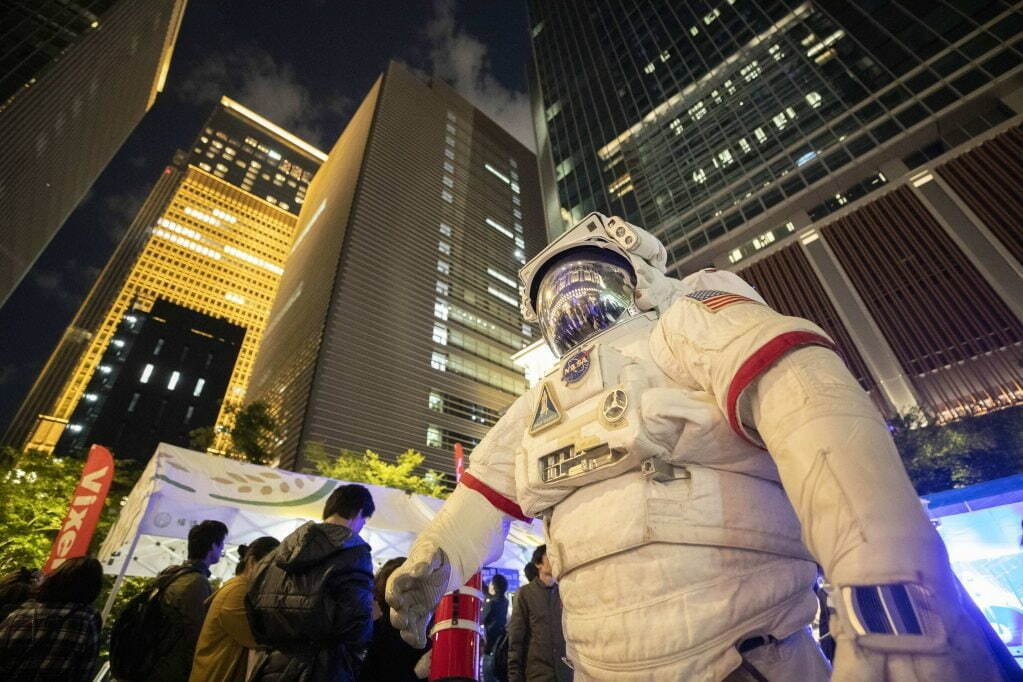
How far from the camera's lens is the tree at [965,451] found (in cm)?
1379

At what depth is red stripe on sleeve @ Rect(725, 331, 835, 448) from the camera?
1.13 m

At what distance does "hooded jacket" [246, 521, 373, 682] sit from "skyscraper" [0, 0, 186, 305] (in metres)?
24.5

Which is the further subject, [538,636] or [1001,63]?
[1001,63]

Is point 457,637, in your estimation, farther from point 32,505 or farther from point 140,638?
point 32,505

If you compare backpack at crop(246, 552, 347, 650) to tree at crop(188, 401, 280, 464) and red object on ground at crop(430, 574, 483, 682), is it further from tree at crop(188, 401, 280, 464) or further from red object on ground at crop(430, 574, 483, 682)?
tree at crop(188, 401, 280, 464)

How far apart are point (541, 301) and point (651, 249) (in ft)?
2.15

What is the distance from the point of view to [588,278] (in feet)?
7.47

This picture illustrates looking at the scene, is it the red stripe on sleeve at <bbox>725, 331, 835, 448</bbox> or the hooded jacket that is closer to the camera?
the red stripe on sleeve at <bbox>725, 331, 835, 448</bbox>

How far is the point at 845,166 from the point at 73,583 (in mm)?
A: 31449

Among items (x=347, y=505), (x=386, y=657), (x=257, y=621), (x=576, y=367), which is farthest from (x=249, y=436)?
(x=576, y=367)

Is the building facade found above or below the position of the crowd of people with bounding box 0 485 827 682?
above

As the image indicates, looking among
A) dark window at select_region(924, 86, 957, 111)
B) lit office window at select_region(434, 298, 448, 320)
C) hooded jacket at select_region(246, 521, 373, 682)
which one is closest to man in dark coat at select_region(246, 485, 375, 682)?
hooded jacket at select_region(246, 521, 373, 682)

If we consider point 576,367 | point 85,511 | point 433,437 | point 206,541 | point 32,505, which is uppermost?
point 433,437

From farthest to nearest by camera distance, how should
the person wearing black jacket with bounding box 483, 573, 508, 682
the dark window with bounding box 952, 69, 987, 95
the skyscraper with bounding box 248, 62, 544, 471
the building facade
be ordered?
the building facade < the skyscraper with bounding box 248, 62, 544, 471 < the dark window with bounding box 952, 69, 987, 95 < the person wearing black jacket with bounding box 483, 573, 508, 682
